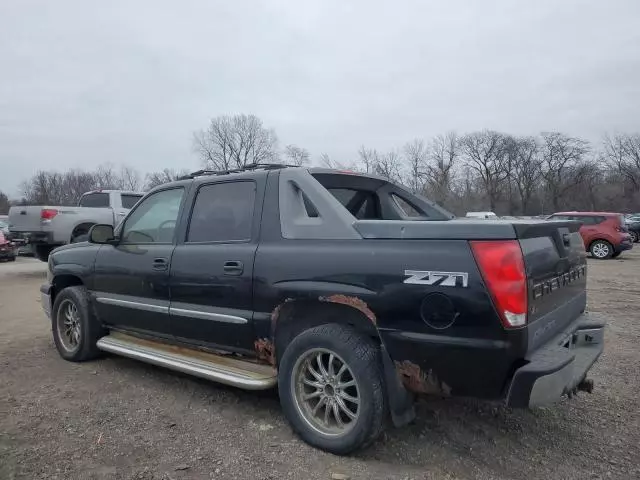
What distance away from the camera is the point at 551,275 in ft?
9.94

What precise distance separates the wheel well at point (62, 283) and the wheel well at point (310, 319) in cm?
280

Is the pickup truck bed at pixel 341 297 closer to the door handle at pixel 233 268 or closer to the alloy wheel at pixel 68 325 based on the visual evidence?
the door handle at pixel 233 268

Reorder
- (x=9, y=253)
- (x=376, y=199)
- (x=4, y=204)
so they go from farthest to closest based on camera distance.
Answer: (x=4, y=204) → (x=9, y=253) → (x=376, y=199)

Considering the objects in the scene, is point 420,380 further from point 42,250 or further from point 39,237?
point 42,250

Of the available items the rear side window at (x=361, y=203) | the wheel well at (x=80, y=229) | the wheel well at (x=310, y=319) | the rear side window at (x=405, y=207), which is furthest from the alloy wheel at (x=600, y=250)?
the wheel well at (x=310, y=319)

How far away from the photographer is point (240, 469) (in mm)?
2969

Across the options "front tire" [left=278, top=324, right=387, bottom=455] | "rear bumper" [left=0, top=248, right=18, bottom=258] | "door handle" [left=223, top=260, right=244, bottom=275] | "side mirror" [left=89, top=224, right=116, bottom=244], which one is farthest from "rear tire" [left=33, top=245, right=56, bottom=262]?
"front tire" [left=278, top=324, right=387, bottom=455]

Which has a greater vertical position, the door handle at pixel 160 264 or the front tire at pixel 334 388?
the door handle at pixel 160 264

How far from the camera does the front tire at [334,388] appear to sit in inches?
116

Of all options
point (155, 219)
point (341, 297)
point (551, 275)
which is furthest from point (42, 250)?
point (551, 275)

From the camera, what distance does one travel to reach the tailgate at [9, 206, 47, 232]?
11.8 metres

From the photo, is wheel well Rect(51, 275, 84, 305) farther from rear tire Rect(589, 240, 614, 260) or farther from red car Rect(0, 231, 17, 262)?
rear tire Rect(589, 240, 614, 260)

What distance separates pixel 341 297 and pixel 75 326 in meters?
3.36

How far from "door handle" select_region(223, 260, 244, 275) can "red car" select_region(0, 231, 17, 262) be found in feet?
56.1
